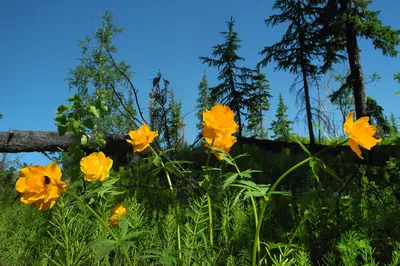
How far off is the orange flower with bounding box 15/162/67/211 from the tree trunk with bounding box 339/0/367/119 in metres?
10.8

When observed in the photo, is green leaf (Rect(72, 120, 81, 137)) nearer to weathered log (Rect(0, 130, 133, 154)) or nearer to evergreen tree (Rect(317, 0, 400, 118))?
weathered log (Rect(0, 130, 133, 154))

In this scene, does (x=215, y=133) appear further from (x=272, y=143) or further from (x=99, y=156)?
(x=272, y=143)

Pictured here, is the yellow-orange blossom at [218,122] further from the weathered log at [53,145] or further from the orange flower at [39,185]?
the weathered log at [53,145]

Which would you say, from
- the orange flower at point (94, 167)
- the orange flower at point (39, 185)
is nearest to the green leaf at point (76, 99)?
the orange flower at point (94, 167)

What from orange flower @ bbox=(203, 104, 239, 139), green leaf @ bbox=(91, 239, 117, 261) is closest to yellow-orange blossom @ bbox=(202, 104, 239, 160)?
orange flower @ bbox=(203, 104, 239, 139)

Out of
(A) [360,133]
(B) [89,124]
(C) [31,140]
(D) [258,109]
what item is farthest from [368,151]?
(D) [258,109]

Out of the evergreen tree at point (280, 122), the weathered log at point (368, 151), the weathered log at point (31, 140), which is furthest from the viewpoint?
the evergreen tree at point (280, 122)

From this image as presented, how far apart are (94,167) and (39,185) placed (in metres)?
0.19

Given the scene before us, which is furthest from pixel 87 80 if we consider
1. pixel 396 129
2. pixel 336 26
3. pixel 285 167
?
pixel 285 167

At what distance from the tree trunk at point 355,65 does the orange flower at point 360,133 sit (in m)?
10.2

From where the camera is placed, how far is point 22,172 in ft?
3.75

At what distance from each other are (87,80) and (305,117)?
1475 cm

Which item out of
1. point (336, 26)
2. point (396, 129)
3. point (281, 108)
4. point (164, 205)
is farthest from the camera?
point (281, 108)

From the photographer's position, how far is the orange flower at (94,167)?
1.23 metres
